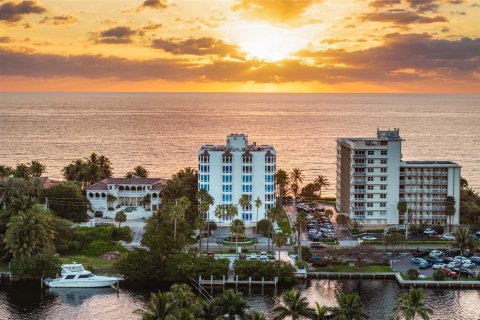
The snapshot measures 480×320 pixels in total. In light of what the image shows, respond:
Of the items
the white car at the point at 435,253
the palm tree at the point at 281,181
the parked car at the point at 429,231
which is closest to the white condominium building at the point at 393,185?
the parked car at the point at 429,231

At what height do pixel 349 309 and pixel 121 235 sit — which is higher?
pixel 349 309

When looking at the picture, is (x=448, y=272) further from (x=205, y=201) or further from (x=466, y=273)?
(x=205, y=201)

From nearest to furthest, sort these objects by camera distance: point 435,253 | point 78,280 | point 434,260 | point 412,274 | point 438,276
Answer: point 78,280, point 438,276, point 412,274, point 434,260, point 435,253

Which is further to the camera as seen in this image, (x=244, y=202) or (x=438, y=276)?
(x=244, y=202)

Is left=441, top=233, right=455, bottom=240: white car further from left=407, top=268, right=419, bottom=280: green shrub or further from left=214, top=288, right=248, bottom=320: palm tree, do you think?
left=214, top=288, right=248, bottom=320: palm tree

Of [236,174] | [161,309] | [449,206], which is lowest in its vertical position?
[161,309]

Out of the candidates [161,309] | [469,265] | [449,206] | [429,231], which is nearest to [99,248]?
[161,309]

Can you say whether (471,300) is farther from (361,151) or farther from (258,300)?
(361,151)

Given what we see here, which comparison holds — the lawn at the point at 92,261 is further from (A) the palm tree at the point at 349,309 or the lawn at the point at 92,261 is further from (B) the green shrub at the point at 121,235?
(A) the palm tree at the point at 349,309
